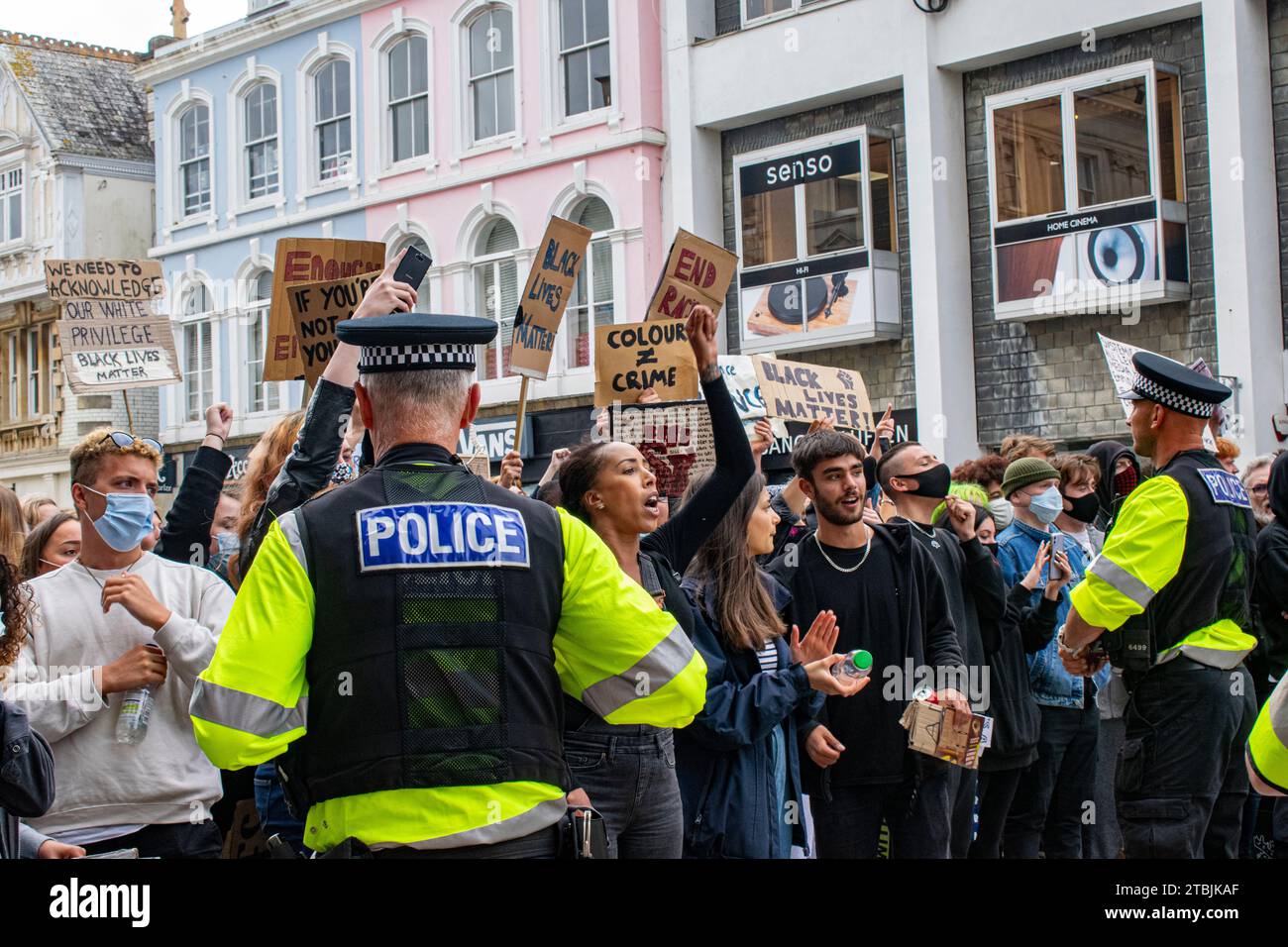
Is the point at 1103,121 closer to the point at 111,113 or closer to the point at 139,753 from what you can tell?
the point at 139,753

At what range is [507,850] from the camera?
326cm

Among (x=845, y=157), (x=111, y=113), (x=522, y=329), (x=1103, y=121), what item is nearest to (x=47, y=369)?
(x=111, y=113)

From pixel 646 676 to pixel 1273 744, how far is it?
1.28m

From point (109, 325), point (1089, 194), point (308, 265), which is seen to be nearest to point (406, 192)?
point (1089, 194)

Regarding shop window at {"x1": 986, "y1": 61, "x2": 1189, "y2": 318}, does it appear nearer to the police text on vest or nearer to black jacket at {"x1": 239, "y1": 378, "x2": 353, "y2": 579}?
black jacket at {"x1": 239, "y1": 378, "x2": 353, "y2": 579}

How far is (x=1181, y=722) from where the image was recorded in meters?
5.41

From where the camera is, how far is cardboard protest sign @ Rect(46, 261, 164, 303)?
9.20 m

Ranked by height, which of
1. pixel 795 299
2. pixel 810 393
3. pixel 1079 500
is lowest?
pixel 1079 500

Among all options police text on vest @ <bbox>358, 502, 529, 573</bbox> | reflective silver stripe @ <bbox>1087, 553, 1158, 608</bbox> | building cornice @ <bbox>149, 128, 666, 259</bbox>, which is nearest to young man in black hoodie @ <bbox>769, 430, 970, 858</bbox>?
reflective silver stripe @ <bbox>1087, 553, 1158, 608</bbox>

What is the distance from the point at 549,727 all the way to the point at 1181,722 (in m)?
2.93

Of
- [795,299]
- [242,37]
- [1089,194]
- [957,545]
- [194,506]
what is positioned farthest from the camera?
[242,37]

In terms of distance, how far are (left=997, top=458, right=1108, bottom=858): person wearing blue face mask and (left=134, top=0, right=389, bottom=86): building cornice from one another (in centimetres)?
1894

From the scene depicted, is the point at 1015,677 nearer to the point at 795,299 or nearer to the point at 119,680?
the point at 119,680

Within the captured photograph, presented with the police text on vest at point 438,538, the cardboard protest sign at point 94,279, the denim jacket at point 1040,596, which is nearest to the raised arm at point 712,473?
the police text on vest at point 438,538
